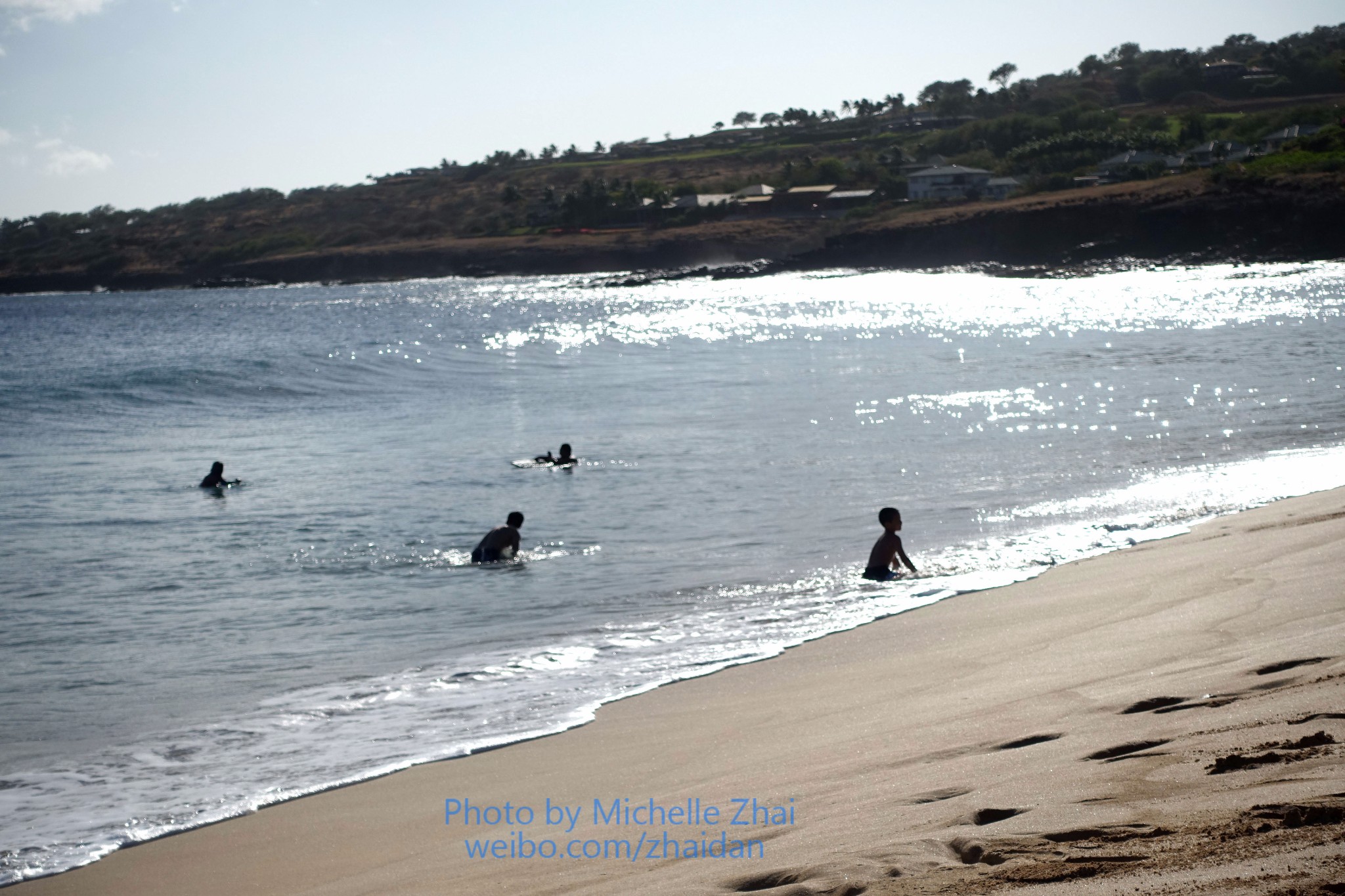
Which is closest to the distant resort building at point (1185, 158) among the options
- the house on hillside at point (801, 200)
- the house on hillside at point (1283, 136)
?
the house on hillside at point (1283, 136)

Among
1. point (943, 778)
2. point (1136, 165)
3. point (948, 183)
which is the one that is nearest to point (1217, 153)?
point (1136, 165)

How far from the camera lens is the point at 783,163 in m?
140

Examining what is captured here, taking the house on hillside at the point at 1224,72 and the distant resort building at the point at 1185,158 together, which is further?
the house on hillside at the point at 1224,72

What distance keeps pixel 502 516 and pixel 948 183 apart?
89.7 meters

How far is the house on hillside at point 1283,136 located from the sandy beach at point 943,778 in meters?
84.9

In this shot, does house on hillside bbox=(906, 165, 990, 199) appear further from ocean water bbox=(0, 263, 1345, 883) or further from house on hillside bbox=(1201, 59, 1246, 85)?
ocean water bbox=(0, 263, 1345, 883)

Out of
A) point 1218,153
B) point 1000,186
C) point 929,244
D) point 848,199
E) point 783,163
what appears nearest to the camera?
point 929,244

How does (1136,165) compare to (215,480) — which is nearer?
(215,480)

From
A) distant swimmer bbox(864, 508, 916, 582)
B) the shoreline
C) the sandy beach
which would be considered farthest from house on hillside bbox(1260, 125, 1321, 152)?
the sandy beach

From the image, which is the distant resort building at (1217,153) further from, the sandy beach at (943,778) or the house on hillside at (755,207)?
the sandy beach at (943,778)

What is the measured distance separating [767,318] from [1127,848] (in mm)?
49877

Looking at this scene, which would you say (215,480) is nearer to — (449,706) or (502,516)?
(502,516)

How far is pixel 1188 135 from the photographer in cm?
9519

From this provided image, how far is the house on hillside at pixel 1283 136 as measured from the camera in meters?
81.0
